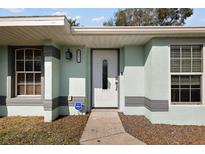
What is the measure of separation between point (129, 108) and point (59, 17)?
408 cm

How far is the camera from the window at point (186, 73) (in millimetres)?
6398

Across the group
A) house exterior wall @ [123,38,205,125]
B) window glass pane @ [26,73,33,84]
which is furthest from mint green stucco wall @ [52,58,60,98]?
house exterior wall @ [123,38,205,125]

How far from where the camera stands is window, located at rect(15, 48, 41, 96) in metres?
7.82

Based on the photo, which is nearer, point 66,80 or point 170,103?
point 170,103

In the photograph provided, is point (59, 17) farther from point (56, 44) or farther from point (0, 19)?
point (56, 44)

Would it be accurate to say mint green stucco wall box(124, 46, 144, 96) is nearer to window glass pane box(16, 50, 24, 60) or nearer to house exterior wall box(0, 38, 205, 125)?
house exterior wall box(0, 38, 205, 125)

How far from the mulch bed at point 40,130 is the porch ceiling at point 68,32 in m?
2.52

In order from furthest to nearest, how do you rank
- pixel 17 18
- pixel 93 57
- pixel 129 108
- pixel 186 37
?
pixel 93 57, pixel 129 108, pixel 186 37, pixel 17 18

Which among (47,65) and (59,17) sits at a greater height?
(59,17)

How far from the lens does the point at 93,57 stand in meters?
8.36

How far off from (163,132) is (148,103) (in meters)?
1.51

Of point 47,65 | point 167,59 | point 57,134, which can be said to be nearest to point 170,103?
point 167,59

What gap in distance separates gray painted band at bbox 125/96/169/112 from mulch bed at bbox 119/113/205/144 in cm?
46

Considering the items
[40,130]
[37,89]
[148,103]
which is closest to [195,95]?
[148,103]
